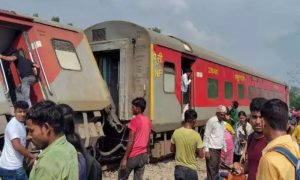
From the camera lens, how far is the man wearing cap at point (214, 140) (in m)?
7.64

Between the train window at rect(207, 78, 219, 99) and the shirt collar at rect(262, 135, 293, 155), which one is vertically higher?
the train window at rect(207, 78, 219, 99)

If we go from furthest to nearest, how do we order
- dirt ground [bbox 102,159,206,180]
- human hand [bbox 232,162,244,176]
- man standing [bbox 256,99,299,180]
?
dirt ground [bbox 102,159,206,180]
human hand [bbox 232,162,244,176]
man standing [bbox 256,99,299,180]

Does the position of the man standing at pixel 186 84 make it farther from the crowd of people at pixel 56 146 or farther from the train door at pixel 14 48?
the crowd of people at pixel 56 146

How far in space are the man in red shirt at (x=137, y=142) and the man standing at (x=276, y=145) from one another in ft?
12.1

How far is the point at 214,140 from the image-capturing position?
7723mm

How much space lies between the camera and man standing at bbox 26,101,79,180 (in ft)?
8.20

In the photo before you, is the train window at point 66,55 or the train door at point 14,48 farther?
the train window at point 66,55

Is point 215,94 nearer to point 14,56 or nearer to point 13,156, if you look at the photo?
point 14,56

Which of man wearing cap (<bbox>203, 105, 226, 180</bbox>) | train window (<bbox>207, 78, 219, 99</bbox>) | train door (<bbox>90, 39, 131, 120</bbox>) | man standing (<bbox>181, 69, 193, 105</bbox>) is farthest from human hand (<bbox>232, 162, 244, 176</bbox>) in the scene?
train window (<bbox>207, 78, 219, 99</bbox>)

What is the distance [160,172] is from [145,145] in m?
3.42

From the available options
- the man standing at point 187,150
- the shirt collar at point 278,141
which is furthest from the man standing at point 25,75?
the shirt collar at point 278,141

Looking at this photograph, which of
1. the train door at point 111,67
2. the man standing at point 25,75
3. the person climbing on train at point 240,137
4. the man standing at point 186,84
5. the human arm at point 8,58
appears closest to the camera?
the human arm at point 8,58

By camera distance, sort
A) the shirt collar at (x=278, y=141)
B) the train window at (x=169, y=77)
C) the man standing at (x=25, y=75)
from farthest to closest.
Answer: the train window at (x=169, y=77), the man standing at (x=25, y=75), the shirt collar at (x=278, y=141)

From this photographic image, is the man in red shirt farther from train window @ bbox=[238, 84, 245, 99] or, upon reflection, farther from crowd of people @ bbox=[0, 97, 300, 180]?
train window @ bbox=[238, 84, 245, 99]
